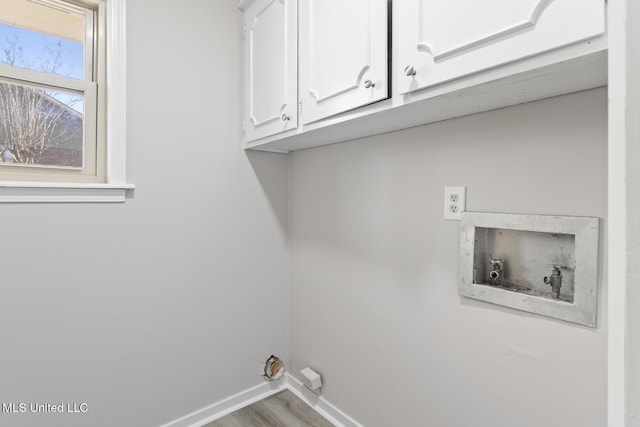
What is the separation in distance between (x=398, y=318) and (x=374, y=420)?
56 cm

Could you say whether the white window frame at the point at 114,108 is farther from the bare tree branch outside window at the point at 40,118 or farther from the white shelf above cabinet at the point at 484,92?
the white shelf above cabinet at the point at 484,92

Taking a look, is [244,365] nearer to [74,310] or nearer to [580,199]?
[74,310]

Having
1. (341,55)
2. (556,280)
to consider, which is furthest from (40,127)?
(556,280)

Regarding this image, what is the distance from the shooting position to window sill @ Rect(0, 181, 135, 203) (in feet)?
4.14

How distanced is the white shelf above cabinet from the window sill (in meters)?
0.83

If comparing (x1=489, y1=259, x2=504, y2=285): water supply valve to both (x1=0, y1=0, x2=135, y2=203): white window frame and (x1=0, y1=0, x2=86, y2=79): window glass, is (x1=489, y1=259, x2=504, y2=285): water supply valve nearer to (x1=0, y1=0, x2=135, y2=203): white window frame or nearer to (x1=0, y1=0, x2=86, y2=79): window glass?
(x1=0, y1=0, x2=135, y2=203): white window frame

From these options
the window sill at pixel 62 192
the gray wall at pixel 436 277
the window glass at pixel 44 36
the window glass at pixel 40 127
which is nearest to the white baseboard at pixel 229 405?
the gray wall at pixel 436 277

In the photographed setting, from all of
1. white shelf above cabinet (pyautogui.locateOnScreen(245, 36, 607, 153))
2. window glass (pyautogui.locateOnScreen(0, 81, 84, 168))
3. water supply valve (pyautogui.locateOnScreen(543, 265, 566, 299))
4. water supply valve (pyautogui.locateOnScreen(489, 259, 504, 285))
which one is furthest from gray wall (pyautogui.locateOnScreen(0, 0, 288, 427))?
water supply valve (pyautogui.locateOnScreen(543, 265, 566, 299))

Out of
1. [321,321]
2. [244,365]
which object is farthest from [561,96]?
[244,365]

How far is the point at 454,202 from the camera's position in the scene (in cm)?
125

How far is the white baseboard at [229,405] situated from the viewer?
67.4 inches

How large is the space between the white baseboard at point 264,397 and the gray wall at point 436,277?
0.06m

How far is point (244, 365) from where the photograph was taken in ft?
6.31

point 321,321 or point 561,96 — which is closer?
point 561,96
